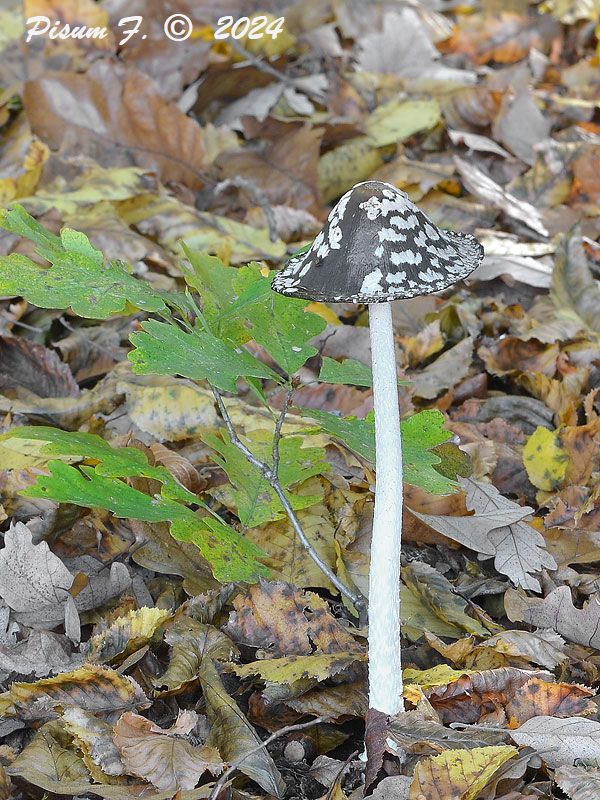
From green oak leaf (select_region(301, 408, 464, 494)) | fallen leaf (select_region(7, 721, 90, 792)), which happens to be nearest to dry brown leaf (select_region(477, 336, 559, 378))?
green oak leaf (select_region(301, 408, 464, 494))

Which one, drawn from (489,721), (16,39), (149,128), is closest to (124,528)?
(489,721)

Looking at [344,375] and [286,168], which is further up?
[344,375]

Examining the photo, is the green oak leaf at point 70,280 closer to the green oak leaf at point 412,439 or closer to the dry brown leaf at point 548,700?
the green oak leaf at point 412,439

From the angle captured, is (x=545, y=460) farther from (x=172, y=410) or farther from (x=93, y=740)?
(x=93, y=740)

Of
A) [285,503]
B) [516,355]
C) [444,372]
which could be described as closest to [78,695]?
[285,503]

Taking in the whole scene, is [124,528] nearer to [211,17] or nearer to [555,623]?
[555,623]

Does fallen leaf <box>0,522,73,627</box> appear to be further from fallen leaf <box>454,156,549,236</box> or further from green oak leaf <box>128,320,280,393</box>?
fallen leaf <box>454,156,549,236</box>

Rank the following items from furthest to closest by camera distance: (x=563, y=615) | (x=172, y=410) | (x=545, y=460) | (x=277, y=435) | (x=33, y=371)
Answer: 1. (x=33, y=371)
2. (x=172, y=410)
3. (x=545, y=460)
4. (x=563, y=615)
5. (x=277, y=435)
